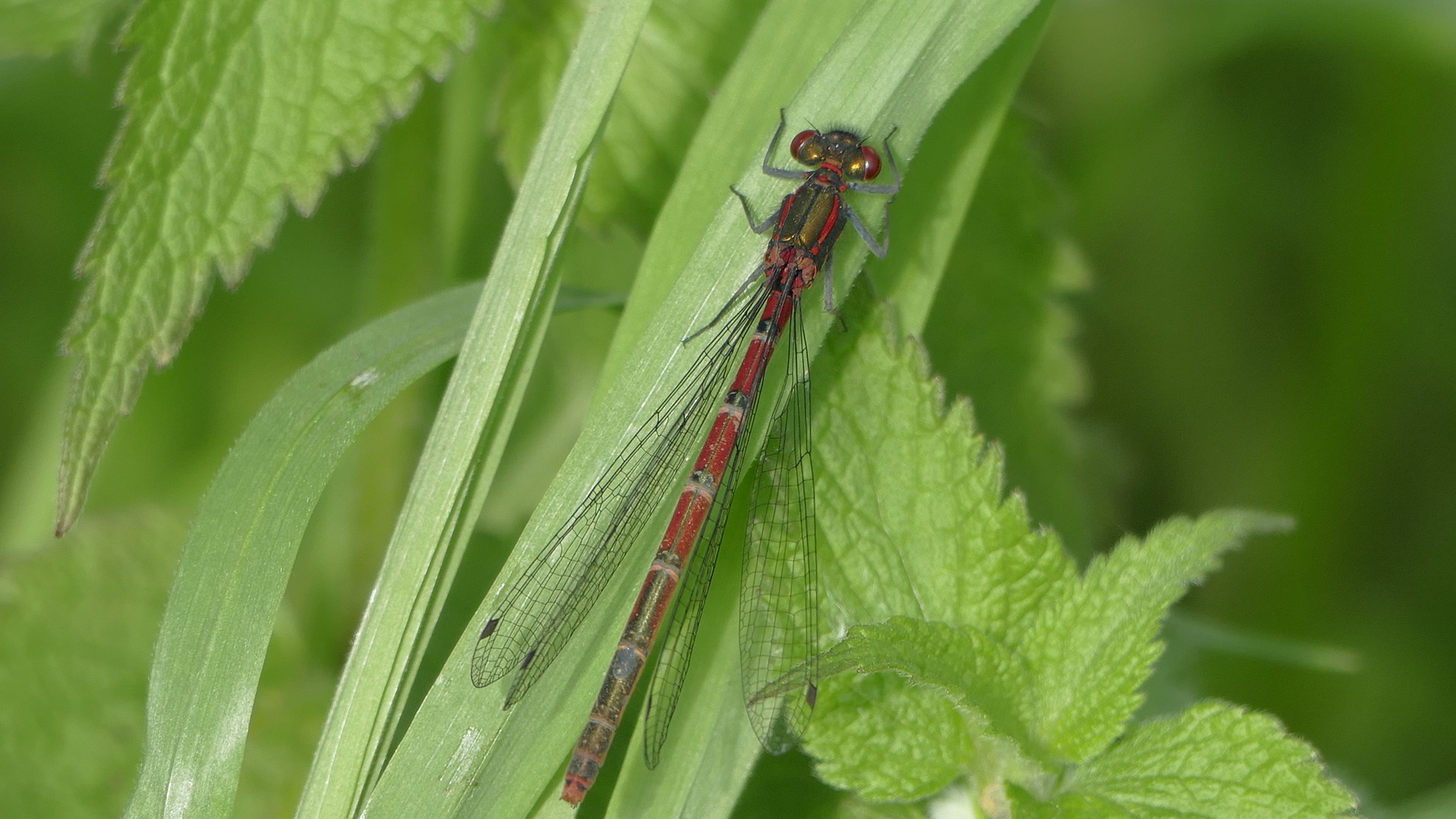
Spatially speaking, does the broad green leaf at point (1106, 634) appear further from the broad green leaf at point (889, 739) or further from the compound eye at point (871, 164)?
the compound eye at point (871, 164)

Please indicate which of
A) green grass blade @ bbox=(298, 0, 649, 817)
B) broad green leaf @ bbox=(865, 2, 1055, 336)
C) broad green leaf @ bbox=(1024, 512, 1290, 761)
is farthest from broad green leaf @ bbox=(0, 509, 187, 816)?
broad green leaf @ bbox=(1024, 512, 1290, 761)

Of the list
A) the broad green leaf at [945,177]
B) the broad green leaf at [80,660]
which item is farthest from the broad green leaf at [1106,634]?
the broad green leaf at [80,660]

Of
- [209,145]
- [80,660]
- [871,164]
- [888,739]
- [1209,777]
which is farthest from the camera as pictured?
[80,660]

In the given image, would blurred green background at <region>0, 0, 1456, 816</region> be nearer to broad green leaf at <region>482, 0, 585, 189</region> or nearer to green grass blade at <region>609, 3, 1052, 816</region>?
broad green leaf at <region>482, 0, 585, 189</region>

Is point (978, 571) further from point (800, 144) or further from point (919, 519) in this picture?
point (800, 144)

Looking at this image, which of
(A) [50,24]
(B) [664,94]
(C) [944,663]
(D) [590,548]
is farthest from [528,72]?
(C) [944,663]
